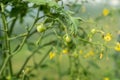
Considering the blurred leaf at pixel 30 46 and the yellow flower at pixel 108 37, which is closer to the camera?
the yellow flower at pixel 108 37

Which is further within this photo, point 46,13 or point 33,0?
point 46,13

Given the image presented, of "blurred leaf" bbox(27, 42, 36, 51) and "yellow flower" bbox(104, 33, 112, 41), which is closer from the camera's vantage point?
"yellow flower" bbox(104, 33, 112, 41)

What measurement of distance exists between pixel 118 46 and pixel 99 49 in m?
0.15

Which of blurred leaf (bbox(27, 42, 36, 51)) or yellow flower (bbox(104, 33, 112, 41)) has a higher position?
yellow flower (bbox(104, 33, 112, 41))

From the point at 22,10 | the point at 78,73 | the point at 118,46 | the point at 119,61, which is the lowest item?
the point at 119,61

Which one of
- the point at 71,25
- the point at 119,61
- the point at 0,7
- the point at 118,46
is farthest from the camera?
the point at 119,61

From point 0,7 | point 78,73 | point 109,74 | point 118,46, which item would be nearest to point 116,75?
point 109,74

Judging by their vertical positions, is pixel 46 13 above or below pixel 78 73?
above

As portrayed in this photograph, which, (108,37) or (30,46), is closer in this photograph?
(108,37)

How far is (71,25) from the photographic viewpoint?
1.19 metres

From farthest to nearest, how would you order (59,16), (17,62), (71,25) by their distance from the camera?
(17,62) < (59,16) < (71,25)

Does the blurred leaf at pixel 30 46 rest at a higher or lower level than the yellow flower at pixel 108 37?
lower

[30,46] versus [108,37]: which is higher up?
[108,37]

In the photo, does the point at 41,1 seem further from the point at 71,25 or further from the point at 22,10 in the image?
the point at 22,10
